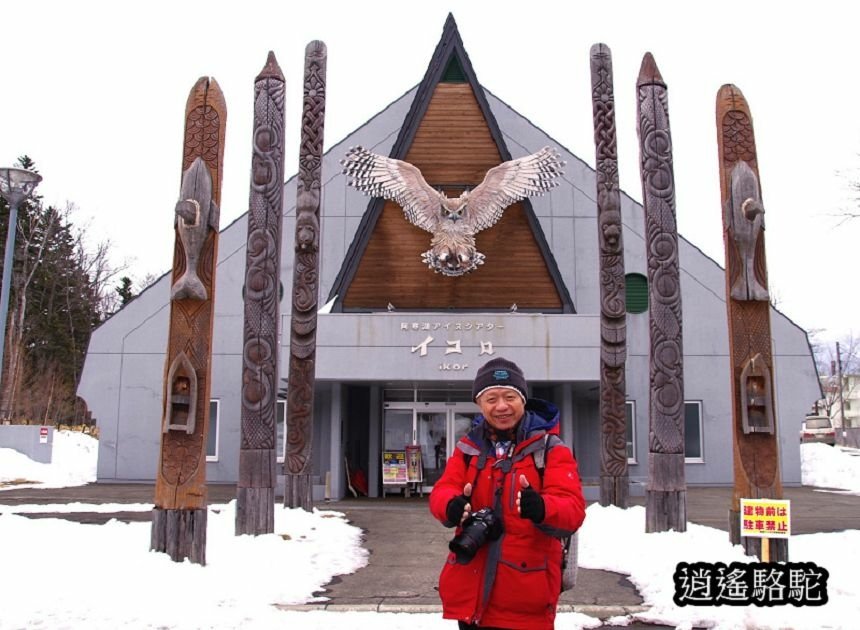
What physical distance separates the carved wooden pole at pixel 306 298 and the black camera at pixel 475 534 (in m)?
9.18

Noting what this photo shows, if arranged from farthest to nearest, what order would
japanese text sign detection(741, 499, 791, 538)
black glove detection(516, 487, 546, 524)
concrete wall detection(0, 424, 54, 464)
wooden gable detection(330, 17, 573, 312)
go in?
concrete wall detection(0, 424, 54, 464) → wooden gable detection(330, 17, 573, 312) → japanese text sign detection(741, 499, 791, 538) → black glove detection(516, 487, 546, 524)

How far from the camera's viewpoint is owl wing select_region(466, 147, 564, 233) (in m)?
16.6

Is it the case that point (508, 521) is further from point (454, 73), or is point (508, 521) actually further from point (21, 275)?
point (21, 275)

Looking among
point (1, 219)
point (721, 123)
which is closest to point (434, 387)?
point (721, 123)

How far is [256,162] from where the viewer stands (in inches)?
416

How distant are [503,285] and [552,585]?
14.1 meters

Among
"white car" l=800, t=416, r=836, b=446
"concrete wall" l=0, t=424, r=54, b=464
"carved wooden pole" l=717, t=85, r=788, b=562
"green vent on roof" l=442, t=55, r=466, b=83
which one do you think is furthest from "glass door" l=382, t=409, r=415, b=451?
"white car" l=800, t=416, r=836, b=446

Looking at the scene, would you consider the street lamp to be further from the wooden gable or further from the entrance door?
the entrance door

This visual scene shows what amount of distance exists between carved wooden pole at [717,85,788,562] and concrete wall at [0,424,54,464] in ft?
77.1

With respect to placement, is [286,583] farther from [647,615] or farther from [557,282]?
[557,282]

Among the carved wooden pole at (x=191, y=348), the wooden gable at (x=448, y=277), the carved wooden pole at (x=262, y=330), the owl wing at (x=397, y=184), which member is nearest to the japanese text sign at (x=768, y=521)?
the carved wooden pole at (x=191, y=348)

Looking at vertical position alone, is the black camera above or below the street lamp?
below

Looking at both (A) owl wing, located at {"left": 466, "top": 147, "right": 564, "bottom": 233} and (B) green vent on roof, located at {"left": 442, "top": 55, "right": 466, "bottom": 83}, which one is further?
(B) green vent on roof, located at {"left": 442, "top": 55, "right": 466, "bottom": 83}

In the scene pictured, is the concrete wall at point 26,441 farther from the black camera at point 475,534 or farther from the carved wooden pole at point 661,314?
the black camera at point 475,534
